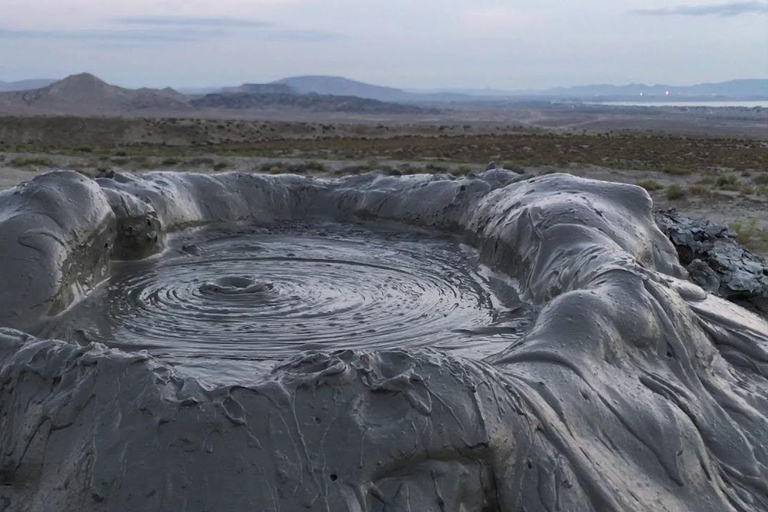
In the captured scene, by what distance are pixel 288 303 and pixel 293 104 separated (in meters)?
108

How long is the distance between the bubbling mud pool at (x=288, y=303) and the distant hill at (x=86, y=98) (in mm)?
85156

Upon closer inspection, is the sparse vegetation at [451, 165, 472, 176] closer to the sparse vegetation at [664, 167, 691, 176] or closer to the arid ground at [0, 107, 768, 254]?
the arid ground at [0, 107, 768, 254]

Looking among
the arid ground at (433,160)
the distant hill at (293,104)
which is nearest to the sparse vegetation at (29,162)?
the arid ground at (433,160)

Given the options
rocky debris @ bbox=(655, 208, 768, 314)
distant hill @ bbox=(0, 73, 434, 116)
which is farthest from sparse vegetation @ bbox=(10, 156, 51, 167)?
distant hill @ bbox=(0, 73, 434, 116)

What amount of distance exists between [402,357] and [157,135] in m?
37.8

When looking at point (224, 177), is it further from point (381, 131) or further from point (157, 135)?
point (381, 131)

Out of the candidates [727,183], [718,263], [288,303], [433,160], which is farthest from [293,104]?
[288,303]

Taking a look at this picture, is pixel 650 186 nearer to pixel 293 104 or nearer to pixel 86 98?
pixel 86 98

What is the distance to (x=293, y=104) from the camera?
10988 centimetres

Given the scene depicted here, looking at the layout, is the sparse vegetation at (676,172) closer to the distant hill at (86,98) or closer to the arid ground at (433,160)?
the arid ground at (433,160)

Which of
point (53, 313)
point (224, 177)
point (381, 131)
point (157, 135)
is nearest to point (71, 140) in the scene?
point (157, 135)

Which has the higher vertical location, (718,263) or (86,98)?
(718,263)

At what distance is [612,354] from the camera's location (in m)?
3.27

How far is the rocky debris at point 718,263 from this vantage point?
627 cm
